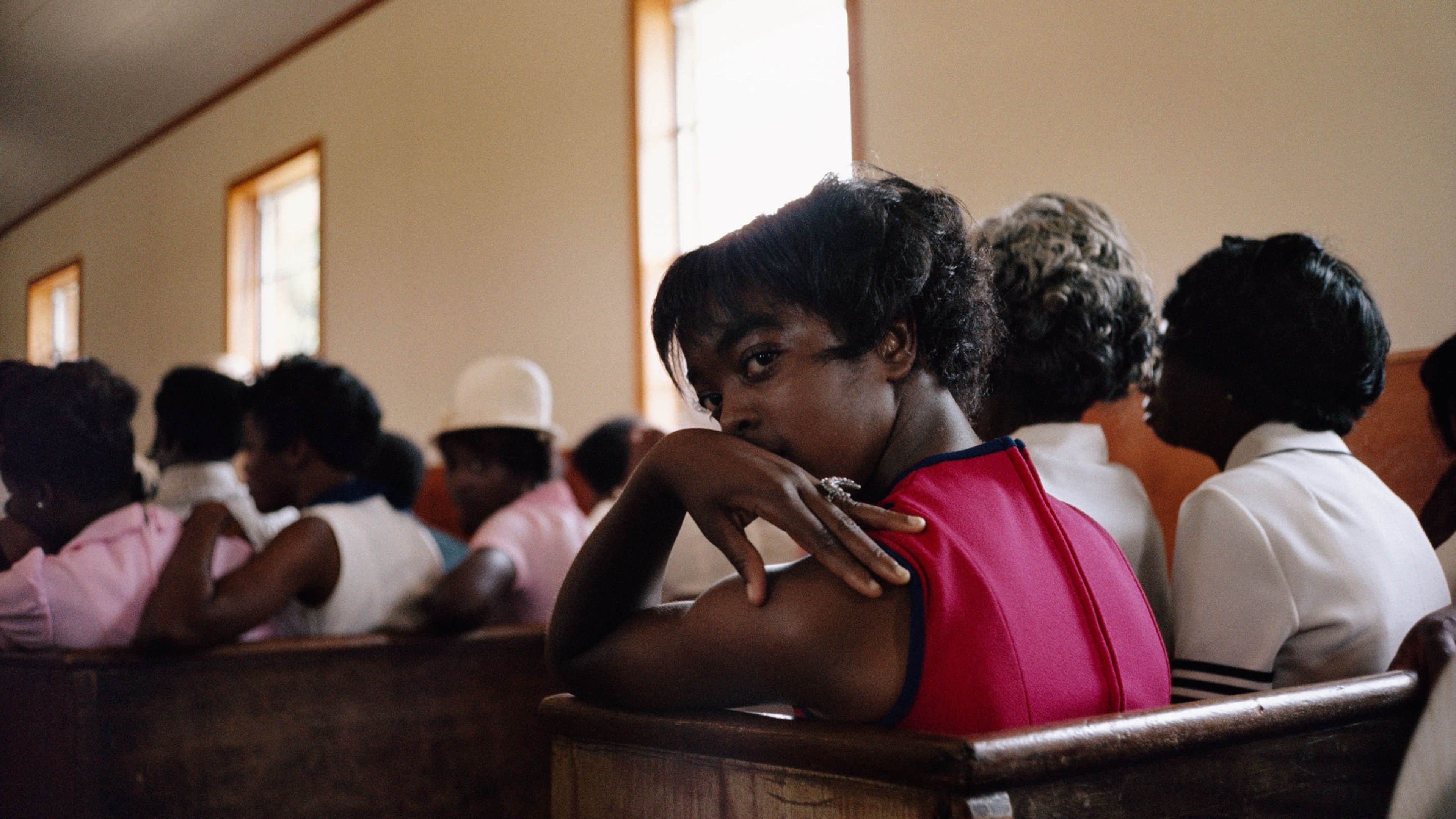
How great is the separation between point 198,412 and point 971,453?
7.48ft

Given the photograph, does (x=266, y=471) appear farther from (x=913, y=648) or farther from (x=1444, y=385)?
(x=1444, y=385)

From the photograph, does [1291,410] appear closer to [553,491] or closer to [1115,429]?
[1115,429]

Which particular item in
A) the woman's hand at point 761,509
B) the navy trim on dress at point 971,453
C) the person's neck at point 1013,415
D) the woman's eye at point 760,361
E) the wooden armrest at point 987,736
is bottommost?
the wooden armrest at point 987,736

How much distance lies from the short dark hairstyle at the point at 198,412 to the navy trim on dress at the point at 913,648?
7.53ft

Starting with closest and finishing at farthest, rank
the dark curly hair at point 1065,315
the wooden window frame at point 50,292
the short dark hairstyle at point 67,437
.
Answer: the dark curly hair at point 1065,315 → the short dark hairstyle at point 67,437 → the wooden window frame at point 50,292

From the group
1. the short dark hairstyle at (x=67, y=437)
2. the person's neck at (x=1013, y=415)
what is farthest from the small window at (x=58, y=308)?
the person's neck at (x=1013, y=415)

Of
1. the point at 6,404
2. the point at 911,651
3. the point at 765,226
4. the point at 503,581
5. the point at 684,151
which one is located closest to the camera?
the point at 911,651

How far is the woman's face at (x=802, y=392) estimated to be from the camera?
1.05m

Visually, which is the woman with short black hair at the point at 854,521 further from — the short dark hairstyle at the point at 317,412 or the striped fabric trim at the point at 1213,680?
the short dark hairstyle at the point at 317,412

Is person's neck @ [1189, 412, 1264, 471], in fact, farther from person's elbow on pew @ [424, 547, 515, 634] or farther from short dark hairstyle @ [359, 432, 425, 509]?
short dark hairstyle @ [359, 432, 425, 509]

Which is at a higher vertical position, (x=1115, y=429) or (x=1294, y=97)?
(x=1294, y=97)

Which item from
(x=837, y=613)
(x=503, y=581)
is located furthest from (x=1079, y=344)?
(x=503, y=581)

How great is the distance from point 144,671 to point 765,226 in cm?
157

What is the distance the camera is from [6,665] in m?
1.98
